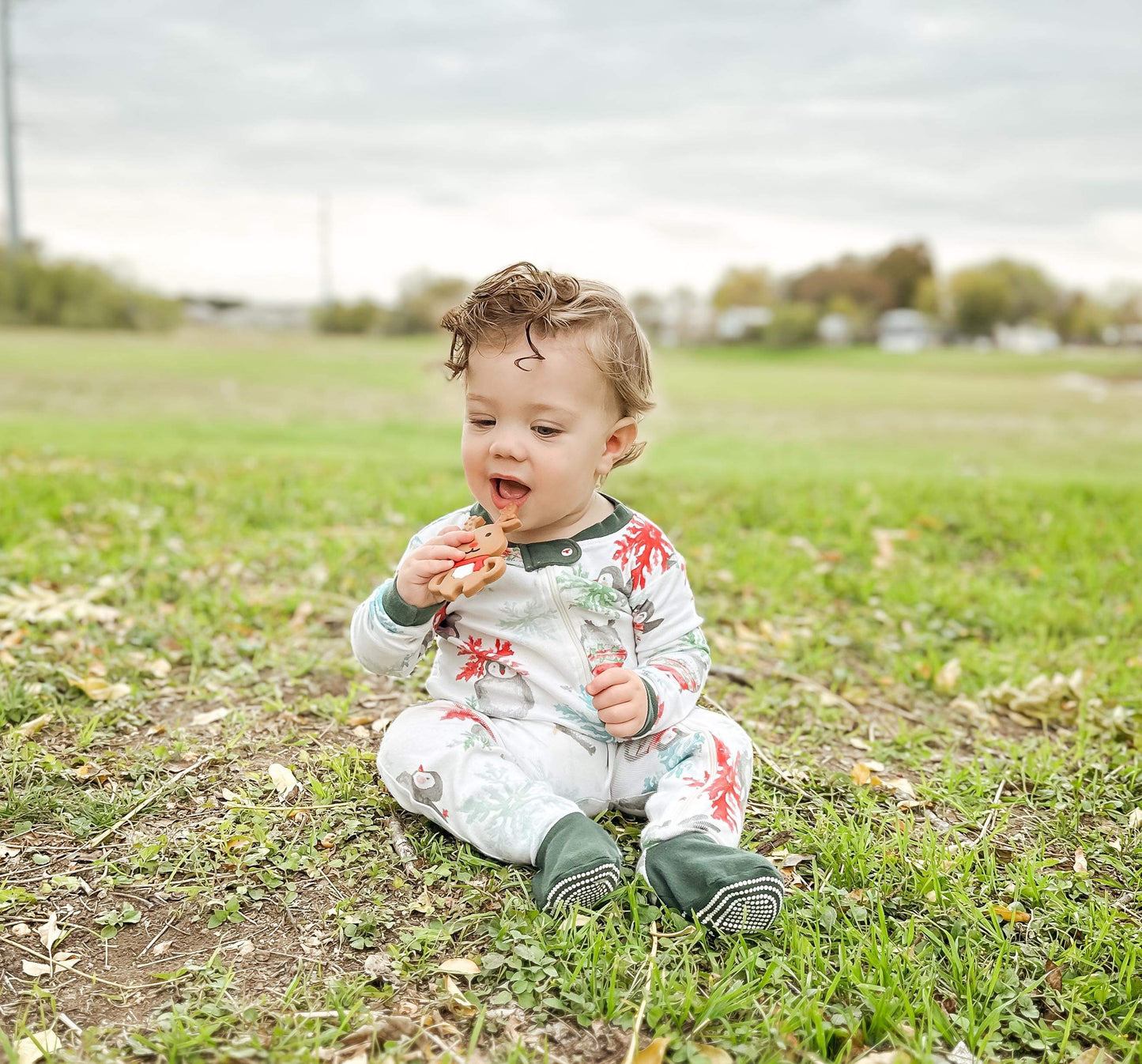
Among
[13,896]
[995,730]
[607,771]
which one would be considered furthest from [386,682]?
[995,730]

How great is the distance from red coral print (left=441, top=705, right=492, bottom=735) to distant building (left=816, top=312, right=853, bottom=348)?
42.8 meters

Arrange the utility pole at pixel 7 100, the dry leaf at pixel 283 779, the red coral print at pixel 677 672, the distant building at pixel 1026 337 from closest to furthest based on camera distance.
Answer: the red coral print at pixel 677 672, the dry leaf at pixel 283 779, the utility pole at pixel 7 100, the distant building at pixel 1026 337

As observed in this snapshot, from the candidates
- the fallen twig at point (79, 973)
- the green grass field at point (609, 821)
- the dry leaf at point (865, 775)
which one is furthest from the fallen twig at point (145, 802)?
the dry leaf at point (865, 775)

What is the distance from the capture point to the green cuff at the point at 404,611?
2.40 metres

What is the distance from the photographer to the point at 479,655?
8.45 feet

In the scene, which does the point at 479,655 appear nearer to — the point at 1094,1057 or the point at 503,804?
the point at 503,804

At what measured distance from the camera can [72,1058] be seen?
1.71 m

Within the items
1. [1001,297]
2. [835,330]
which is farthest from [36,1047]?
[1001,297]

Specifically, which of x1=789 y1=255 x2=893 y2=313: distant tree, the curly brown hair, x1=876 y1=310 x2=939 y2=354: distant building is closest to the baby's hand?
the curly brown hair

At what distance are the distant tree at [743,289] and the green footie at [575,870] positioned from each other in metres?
50.3

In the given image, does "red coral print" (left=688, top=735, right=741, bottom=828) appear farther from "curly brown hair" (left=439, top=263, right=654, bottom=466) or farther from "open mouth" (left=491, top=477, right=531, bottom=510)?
"curly brown hair" (left=439, top=263, right=654, bottom=466)

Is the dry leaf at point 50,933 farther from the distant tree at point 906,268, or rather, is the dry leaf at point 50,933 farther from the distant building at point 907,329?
the distant tree at point 906,268

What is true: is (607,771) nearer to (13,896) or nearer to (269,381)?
(13,896)

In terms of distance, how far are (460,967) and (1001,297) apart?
52.5 metres
